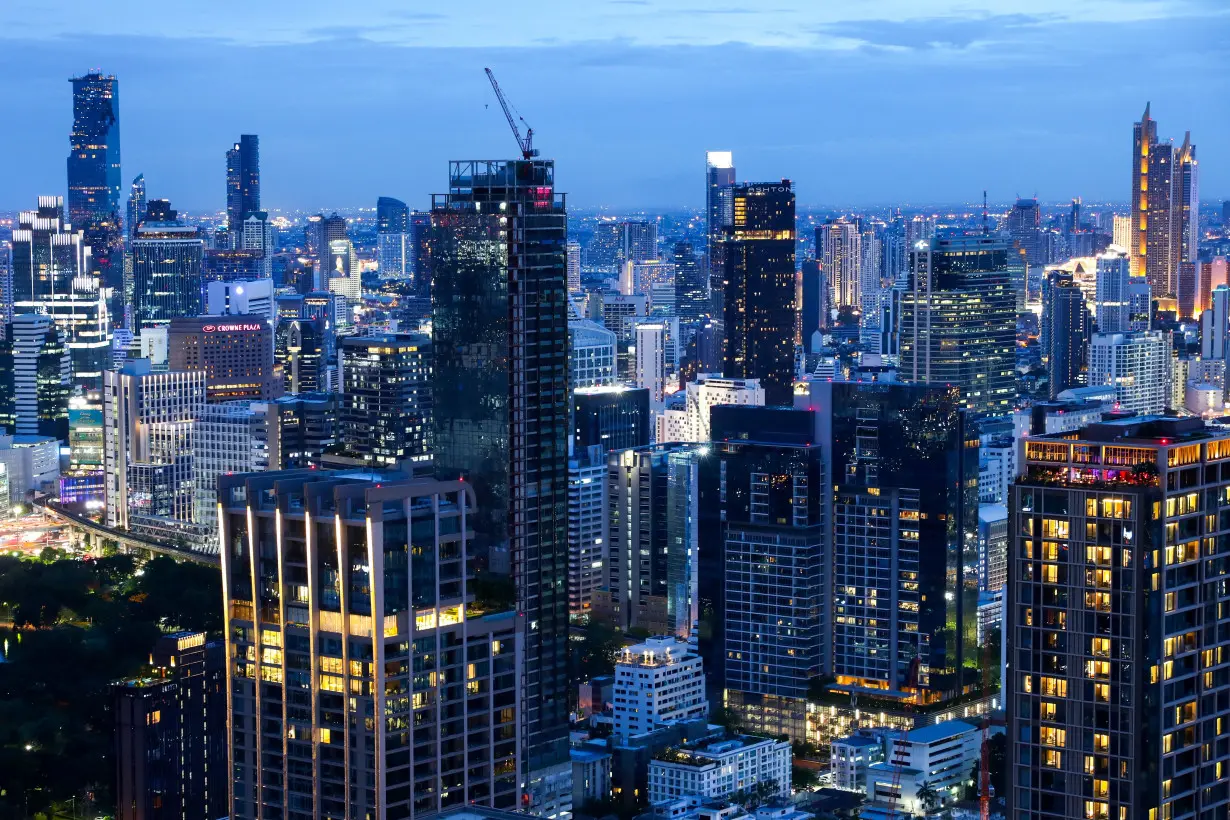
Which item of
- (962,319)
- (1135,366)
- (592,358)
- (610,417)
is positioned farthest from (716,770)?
(1135,366)

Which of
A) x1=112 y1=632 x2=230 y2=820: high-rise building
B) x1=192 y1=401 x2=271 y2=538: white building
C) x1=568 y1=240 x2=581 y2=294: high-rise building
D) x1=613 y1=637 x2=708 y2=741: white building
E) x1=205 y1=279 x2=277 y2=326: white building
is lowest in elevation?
x1=613 y1=637 x2=708 y2=741: white building

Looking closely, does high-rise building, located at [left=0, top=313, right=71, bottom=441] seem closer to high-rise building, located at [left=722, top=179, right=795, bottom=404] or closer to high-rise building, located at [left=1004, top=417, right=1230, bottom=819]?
high-rise building, located at [left=722, top=179, right=795, bottom=404]

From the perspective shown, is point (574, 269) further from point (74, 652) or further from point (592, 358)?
point (74, 652)

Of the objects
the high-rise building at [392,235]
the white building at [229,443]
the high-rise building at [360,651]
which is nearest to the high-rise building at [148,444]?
the white building at [229,443]

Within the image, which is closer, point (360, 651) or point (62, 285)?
point (360, 651)

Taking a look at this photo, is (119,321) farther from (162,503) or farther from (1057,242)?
(1057,242)

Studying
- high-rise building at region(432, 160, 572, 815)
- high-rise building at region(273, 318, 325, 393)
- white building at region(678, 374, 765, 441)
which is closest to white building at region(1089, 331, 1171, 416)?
white building at region(678, 374, 765, 441)

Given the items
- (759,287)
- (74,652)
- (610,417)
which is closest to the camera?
(74,652)
